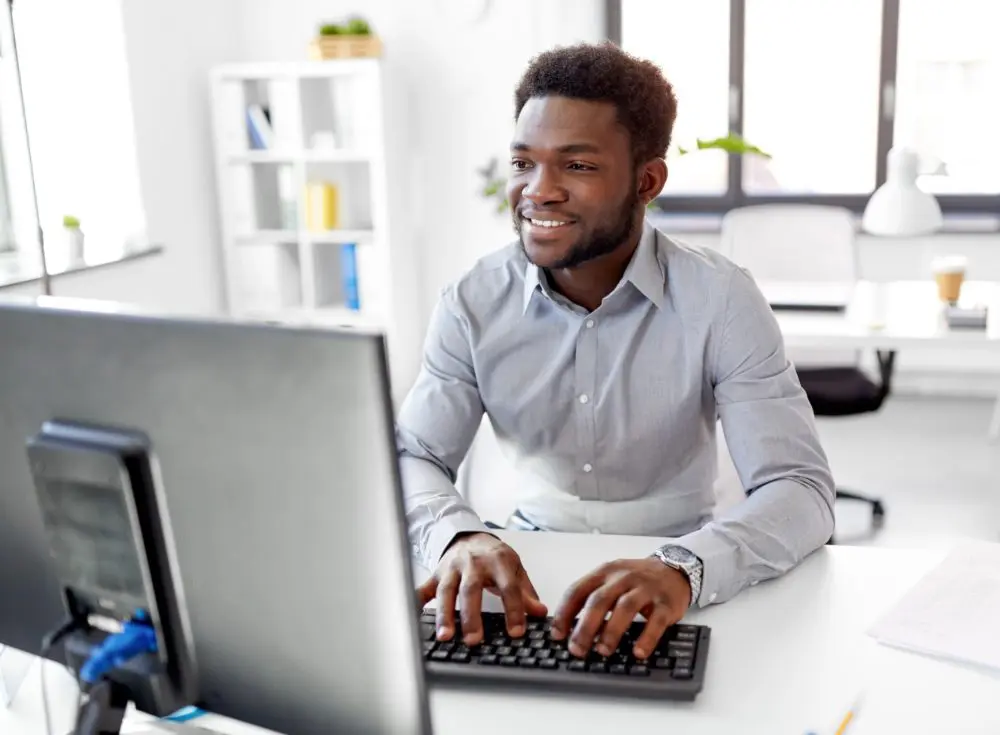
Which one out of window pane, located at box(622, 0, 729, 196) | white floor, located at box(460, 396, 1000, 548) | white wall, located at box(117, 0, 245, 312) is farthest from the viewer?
window pane, located at box(622, 0, 729, 196)

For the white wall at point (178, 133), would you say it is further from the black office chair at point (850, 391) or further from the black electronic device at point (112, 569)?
the black electronic device at point (112, 569)

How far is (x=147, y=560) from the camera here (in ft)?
2.23

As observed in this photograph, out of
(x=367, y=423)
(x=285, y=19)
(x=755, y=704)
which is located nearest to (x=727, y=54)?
(x=285, y=19)

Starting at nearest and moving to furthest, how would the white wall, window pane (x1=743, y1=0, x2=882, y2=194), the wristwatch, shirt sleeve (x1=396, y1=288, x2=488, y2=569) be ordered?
the wristwatch < shirt sleeve (x1=396, y1=288, x2=488, y2=569) < the white wall < window pane (x1=743, y1=0, x2=882, y2=194)

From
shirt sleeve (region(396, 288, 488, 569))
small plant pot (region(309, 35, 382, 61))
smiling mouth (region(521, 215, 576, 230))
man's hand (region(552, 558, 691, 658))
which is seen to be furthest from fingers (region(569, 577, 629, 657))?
small plant pot (region(309, 35, 382, 61))

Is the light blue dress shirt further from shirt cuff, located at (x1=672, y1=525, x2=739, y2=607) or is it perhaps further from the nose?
shirt cuff, located at (x1=672, y1=525, x2=739, y2=607)

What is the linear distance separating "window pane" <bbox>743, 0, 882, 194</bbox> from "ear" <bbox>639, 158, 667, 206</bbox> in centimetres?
340

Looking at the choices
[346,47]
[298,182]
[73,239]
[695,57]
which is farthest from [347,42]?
[695,57]

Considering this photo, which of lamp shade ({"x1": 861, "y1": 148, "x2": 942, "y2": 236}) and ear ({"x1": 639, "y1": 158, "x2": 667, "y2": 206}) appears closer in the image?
ear ({"x1": 639, "y1": 158, "x2": 667, "y2": 206})

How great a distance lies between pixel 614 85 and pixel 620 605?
824 mm

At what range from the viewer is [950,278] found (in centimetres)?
293

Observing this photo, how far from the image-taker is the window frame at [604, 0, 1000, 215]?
4.57 metres

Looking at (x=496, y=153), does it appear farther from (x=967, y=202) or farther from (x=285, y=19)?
(x=967, y=202)

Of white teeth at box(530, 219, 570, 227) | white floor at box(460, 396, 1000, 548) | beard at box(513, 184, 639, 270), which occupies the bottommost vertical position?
white floor at box(460, 396, 1000, 548)
